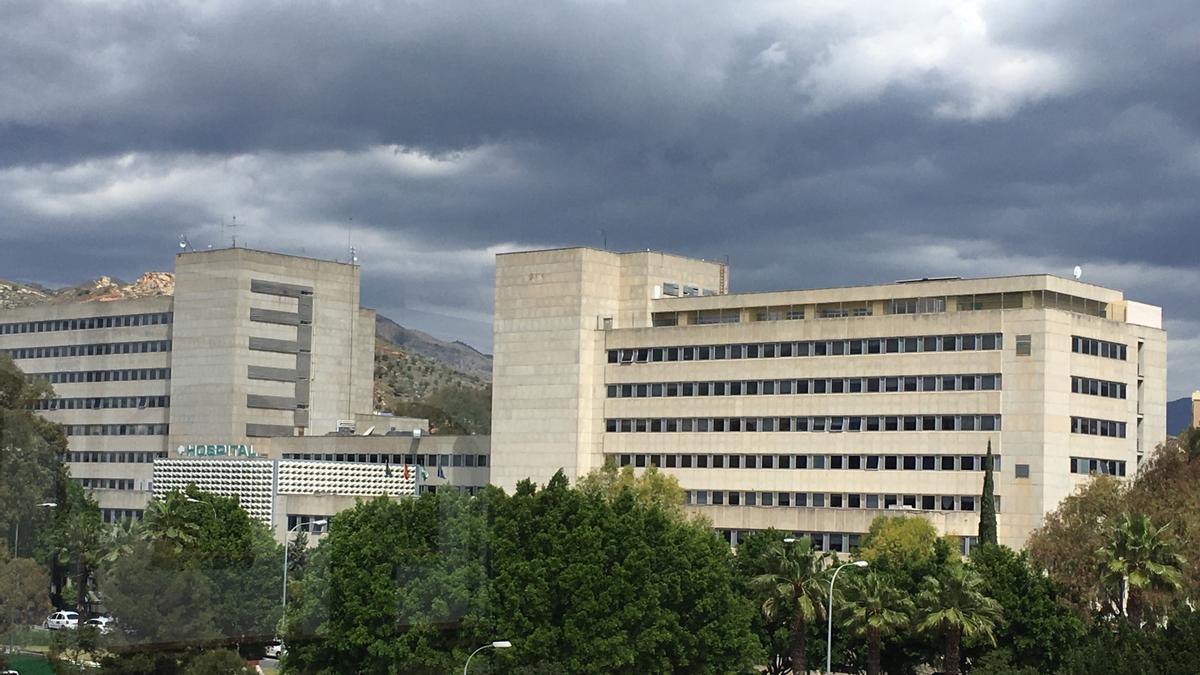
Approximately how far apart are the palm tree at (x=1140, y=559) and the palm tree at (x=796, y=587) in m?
14.3

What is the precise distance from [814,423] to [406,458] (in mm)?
42764

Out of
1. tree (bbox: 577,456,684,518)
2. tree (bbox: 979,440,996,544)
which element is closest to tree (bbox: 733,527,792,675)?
tree (bbox: 979,440,996,544)

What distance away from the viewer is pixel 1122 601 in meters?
90.6

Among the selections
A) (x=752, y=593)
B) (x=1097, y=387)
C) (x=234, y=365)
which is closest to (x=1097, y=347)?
(x=1097, y=387)

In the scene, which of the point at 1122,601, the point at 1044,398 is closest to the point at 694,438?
the point at 1044,398

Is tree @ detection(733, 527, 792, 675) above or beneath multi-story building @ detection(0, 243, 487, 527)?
beneath

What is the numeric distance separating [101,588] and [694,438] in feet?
302

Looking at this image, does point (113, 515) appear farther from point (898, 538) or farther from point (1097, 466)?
point (1097, 466)

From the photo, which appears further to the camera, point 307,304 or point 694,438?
point 307,304

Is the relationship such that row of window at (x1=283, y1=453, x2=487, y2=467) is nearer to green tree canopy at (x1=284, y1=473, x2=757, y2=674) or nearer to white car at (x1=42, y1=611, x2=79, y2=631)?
green tree canopy at (x1=284, y1=473, x2=757, y2=674)

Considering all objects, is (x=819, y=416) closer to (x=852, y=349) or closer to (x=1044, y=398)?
(x=852, y=349)

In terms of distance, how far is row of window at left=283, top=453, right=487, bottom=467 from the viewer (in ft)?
513

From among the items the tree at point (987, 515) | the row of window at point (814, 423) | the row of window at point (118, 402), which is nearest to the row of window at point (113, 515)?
the tree at point (987, 515)

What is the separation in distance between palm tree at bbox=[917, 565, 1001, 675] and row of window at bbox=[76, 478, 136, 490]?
40.1 m
